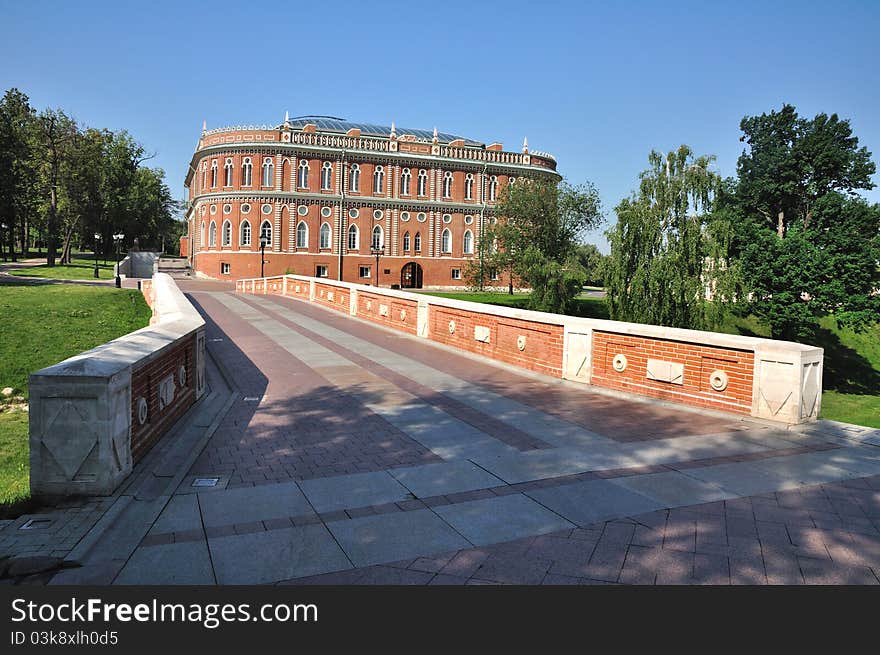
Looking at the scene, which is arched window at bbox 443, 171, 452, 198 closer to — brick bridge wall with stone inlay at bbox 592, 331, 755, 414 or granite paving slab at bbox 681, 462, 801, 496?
brick bridge wall with stone inlay at bbox 592, 331, 755, 414

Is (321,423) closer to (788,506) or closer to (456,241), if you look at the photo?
(788,506)

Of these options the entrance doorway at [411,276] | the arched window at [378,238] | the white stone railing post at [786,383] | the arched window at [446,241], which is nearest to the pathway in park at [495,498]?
the white stone railing post at [786,383]

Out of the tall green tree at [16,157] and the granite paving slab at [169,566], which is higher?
the tall green tree at [16,157]

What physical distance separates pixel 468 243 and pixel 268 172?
67.3 ft

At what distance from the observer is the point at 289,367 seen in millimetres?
12000

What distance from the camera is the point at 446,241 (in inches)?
2537

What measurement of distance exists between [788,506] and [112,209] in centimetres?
7564

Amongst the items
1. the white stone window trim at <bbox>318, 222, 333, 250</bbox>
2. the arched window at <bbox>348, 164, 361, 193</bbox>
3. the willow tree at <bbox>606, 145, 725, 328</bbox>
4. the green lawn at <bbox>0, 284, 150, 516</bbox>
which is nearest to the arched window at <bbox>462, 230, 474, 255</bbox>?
the arched window at <bbox>348, 164, 361, 193</bbox>

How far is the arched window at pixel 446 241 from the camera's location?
6425 centimetres

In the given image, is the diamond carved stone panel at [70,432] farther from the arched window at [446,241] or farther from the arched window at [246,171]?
the arched window at [446,241]

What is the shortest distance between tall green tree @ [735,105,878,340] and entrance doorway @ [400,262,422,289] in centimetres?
2977

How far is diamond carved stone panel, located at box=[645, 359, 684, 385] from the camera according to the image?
918cm

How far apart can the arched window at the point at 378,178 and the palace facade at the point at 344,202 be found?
97 millimetres

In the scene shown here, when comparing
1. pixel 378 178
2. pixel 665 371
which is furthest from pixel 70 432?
pixel 378 178
